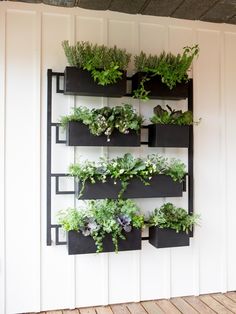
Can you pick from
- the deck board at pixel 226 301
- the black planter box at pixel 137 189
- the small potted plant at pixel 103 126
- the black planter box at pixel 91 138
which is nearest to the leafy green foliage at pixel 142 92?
the small potted plant at pixel 103 126

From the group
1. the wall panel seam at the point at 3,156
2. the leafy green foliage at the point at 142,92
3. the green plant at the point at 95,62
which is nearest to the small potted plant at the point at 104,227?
the wall panel seam at the point at 3,156

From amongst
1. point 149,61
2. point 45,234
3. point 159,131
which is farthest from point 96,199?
point 149,61

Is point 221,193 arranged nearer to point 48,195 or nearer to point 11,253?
point 48,195

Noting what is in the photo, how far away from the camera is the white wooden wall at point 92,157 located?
2.22m

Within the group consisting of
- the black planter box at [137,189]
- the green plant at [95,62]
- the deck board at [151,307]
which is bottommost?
the deck board at [151,307]

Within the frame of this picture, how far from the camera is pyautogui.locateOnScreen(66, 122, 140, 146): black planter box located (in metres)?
2.10

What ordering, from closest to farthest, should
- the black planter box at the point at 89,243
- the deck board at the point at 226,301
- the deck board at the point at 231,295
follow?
the black planter box at the point at 89,243, the deck board at the point at 226,301, the deck board at the point at 231,295

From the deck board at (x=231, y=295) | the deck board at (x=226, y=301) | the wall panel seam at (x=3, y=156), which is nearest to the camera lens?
the wall panel seam at (x=3, y=156)

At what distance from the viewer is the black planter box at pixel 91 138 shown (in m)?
2.10

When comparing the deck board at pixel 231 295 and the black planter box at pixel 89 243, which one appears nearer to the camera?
the black planter box at pixel 89 243

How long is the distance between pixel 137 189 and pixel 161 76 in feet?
2.71

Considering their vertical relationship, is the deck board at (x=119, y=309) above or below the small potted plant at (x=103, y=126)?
below

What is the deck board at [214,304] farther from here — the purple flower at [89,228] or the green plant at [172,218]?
the purple flower at [89,228]

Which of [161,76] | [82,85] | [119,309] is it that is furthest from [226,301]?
[82,85]
